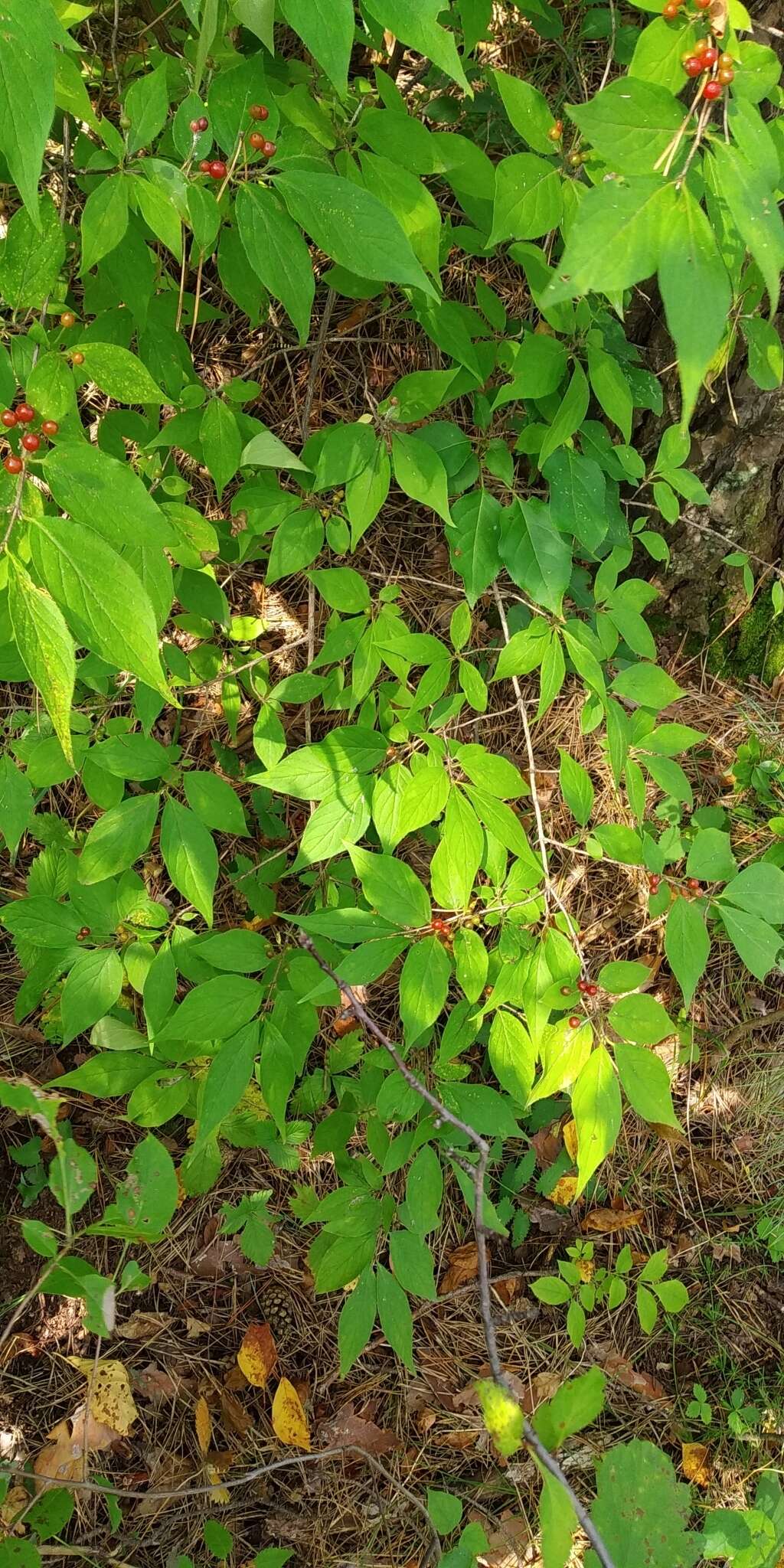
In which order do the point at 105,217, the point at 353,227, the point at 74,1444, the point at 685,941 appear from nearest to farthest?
1. the point at 353,227
2. the point at 105,217
3. the point at 685,941
4. the point at 74,1444

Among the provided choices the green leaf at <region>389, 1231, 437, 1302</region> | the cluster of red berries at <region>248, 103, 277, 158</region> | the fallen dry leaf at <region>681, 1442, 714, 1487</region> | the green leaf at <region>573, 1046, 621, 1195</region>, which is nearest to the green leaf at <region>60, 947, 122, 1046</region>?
the green leaf at <region>389, 1231, 437, 1302</region>

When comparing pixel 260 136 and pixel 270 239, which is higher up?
pixel 260 136

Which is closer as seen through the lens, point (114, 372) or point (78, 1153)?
point (114, 372)

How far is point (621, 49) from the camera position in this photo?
1630 mm

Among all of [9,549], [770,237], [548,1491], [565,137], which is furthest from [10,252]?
[548,1491]

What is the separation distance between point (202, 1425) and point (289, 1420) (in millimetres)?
193

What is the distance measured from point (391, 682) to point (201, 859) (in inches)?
18.6

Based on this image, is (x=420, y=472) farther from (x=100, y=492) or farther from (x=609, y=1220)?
(x=609, y=1220)

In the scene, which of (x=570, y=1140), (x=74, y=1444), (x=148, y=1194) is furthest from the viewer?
(x=570, y=1140)

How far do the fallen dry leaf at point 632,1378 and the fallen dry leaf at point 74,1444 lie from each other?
1.14m

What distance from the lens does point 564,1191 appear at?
2236mm

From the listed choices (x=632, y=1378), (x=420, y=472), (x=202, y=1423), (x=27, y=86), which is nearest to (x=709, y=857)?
(x=420, y=472)

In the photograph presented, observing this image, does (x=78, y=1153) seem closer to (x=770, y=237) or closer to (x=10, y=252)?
(x=10, y=252)

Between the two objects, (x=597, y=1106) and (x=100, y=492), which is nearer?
(x=100, y=492)
